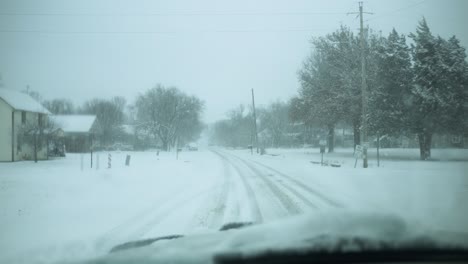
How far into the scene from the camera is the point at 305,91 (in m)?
38.9

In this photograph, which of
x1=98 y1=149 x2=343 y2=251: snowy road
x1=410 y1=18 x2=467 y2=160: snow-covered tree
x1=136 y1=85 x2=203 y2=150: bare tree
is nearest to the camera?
x1=98 y1=149 x2=343 y2=251: snowy road

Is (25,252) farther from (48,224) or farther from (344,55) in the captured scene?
(344,55)

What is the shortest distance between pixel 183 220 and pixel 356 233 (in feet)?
17.1

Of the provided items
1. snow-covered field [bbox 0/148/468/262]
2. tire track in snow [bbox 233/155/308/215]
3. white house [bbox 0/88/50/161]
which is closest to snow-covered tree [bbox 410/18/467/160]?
snow-covered field [bbox 0/148/468/262]

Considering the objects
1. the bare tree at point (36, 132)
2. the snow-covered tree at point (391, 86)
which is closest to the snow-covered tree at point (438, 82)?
the snow-covered tree at point (391, 86)

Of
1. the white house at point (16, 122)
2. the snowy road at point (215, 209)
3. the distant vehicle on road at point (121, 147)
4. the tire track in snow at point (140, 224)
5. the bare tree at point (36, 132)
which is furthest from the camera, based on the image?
the distant vehicle on road at point (121, 147)

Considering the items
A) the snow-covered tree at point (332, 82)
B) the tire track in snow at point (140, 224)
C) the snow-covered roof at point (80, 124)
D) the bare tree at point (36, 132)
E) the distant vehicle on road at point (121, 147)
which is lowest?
the tire track in snow at point (140, 224)

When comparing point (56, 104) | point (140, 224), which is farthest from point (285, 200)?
point (56, 104)

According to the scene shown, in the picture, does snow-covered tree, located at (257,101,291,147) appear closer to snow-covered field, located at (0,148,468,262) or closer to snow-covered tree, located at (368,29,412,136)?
snow-covered tree, located at (368,29,412,136)

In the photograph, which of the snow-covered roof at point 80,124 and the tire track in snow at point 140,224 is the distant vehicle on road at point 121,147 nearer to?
the snow-covered roof at point 80,124

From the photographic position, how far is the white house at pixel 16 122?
1775 centimetres

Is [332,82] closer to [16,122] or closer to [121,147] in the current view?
[16,122]

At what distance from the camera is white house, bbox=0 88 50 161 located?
17750 mm

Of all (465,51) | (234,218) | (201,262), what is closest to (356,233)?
(201,262)
